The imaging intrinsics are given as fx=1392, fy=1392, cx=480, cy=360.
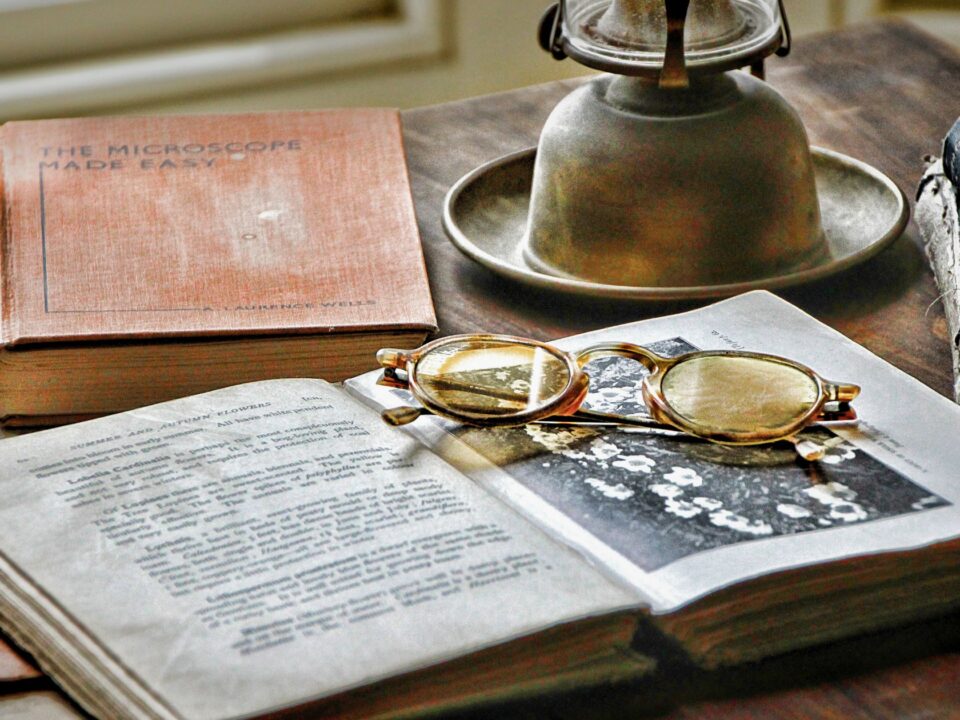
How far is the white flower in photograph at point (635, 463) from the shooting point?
2.10 feet

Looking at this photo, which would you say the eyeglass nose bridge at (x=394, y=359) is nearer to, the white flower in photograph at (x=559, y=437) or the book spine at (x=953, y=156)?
the white flower in photograph at (x=559, y=437)

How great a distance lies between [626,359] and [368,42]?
1.33 metres

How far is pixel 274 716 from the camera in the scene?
0.50m

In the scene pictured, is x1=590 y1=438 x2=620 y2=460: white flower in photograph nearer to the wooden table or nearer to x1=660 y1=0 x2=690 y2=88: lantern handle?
the wooden table

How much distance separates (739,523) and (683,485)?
0.04m

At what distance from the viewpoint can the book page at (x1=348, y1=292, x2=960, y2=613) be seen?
0.57m

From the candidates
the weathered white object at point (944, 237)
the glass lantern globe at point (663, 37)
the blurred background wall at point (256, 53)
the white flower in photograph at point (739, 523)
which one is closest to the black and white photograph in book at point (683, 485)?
the white flower in photograph at point (739, 523)

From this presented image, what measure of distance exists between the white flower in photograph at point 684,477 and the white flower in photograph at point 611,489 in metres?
0.02

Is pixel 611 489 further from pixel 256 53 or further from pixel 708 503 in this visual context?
pixel 256 53

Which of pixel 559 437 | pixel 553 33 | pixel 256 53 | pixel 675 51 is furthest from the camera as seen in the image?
pixel 256 53

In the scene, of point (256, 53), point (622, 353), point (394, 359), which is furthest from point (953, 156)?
point (256, 53)

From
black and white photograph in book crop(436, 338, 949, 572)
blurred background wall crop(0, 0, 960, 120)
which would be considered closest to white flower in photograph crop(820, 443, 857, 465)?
black and white photograph in book crop(436, 338, 949, 572)

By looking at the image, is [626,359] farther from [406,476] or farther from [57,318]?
[57,318]

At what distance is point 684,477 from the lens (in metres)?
0.63
